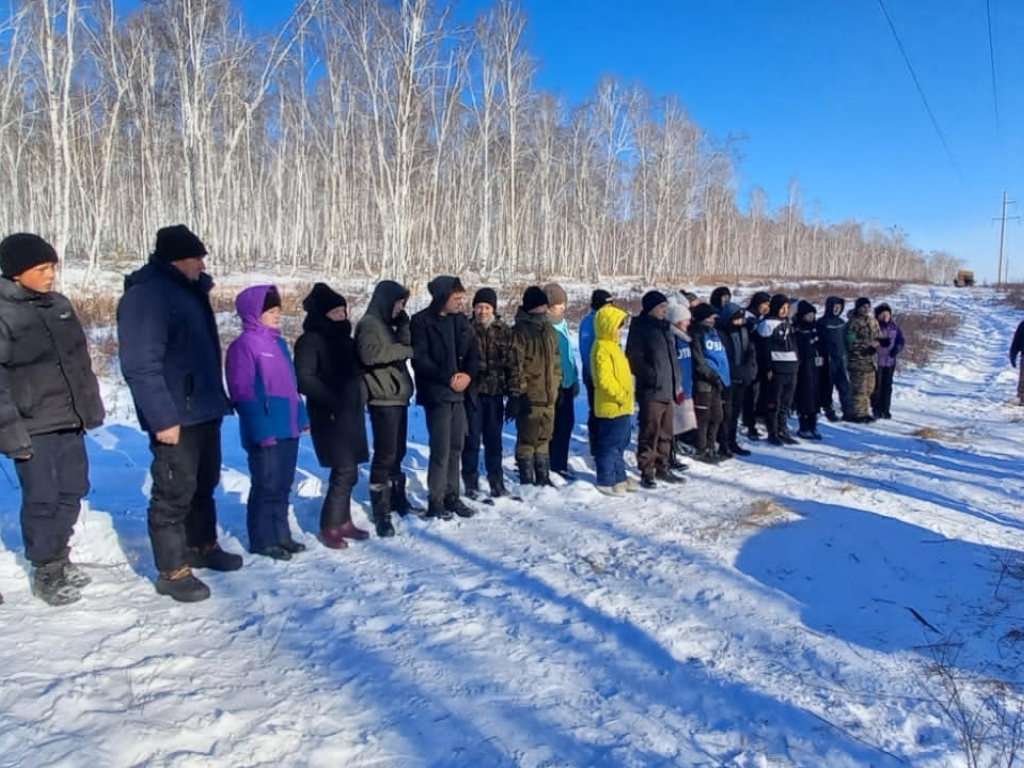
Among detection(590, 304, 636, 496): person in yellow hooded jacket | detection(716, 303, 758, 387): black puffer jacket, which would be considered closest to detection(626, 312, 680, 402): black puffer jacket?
detection(590, 304, 636, 496): person in yellow hooded jacket

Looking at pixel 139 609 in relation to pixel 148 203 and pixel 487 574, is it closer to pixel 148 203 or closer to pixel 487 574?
pixel 487 574

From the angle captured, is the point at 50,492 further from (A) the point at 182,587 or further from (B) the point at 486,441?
(B) the point at 486,441

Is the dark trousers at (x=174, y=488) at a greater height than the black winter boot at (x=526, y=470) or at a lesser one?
greater

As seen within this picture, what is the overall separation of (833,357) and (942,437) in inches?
64.3

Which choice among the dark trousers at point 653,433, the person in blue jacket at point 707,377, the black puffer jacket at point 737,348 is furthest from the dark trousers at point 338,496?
the black puffer jacket at point 737,348

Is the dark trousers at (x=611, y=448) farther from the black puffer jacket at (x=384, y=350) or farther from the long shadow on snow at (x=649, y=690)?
the long shadow on snow at (x=649, y=690)

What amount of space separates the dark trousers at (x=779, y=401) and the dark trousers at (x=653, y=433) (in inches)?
90.0

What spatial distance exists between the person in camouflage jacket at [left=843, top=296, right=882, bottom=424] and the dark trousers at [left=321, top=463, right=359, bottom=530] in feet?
24.7

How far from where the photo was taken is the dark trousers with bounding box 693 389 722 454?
6.95m

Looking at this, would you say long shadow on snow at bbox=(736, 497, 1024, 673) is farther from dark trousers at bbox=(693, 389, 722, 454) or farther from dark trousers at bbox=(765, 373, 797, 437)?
dark trousers at bbox=(765, 373, 797, 437)

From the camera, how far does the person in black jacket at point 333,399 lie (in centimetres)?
433

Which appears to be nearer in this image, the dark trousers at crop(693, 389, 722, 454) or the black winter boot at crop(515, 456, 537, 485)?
the black winter boot at crop(515, 456, 537, 485)

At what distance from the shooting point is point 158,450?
3475mm

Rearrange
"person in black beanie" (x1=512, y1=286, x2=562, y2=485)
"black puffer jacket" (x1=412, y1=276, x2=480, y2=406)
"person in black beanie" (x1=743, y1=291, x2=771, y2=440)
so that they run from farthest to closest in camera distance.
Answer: "person in black beanie" (x1=743, y1=291, x2=771, y2=440)
"person in black beanie" (x1=512, y1=286, x2=562, y2=485)
"black puffer jacket" (x1=412, y1=276, x2=480, y2=406)
